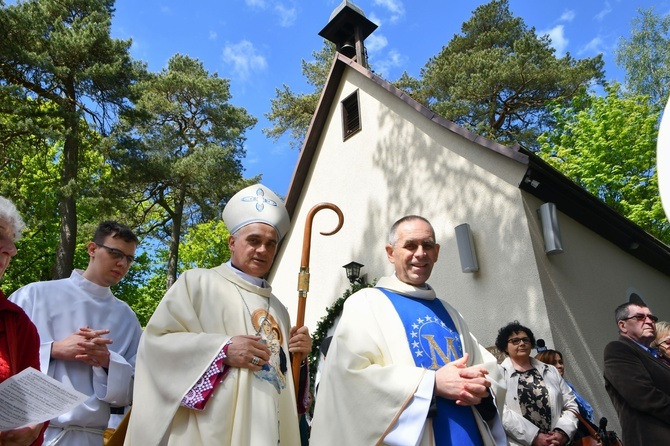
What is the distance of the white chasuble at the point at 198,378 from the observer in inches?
110

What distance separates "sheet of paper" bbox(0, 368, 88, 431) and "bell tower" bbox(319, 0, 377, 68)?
13192mm

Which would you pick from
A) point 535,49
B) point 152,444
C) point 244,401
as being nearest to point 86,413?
point 152,444

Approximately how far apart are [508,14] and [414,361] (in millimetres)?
24877

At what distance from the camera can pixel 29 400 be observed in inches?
85.7

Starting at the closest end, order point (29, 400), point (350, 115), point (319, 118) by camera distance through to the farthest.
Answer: point (29, 400), point (350, 115), point (319, 118)

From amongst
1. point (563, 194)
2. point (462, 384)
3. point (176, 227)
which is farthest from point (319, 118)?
Result: point (462, 384)

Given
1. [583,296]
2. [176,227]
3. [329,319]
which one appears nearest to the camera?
Answer: [583,296]

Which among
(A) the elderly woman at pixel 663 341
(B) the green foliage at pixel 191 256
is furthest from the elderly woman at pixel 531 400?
(B) the green foliage at pixel 191 256

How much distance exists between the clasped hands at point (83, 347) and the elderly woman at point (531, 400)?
326cm

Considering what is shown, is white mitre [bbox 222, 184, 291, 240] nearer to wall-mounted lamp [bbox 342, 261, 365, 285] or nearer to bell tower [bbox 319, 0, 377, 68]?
wall-mounted lamp [bbox 342, 261, 365, 285]

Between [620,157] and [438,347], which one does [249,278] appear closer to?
[438,347]

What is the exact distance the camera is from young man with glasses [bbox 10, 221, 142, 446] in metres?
3.40

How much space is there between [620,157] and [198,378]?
18236mm

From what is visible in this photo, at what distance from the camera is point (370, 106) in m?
12.2
